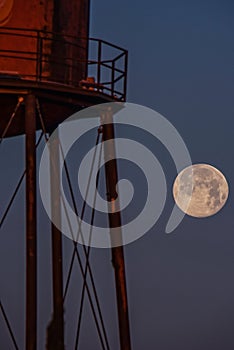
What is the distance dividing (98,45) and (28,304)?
559cm

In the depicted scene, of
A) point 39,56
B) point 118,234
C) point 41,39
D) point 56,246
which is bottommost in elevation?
point 56,246

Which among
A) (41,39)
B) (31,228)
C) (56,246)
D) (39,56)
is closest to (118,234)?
(56,246)

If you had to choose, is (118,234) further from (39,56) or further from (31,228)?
(39,56)

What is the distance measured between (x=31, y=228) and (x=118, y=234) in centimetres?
325

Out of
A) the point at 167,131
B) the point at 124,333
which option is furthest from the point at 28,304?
the point at 167,131

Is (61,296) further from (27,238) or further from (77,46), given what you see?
(77,46)

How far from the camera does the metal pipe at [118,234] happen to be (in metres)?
28.9

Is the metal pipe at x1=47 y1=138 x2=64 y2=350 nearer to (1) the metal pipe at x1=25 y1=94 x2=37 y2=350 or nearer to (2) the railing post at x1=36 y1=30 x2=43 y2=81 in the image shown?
(1) the metal pipe at x1=25 y1=94 x2=37 y2=350

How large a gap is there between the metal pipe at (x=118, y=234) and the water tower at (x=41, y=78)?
2.87 feet

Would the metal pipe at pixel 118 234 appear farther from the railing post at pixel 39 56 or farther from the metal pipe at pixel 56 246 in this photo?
the railing post at pixel 39 56

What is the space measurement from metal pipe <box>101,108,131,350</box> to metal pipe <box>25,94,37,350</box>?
2.27 metres

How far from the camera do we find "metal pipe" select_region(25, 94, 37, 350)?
26.1 meters

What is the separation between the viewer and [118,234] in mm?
29219

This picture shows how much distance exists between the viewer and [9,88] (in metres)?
26.9
